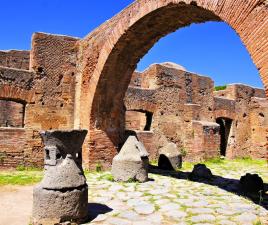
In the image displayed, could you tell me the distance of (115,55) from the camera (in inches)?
354

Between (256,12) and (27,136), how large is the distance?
288 inches

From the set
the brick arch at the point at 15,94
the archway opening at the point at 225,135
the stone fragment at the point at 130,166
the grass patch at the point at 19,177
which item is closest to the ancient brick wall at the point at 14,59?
the brick arch at the point at 15,94

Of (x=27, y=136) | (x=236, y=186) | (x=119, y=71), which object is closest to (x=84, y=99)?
(x=119, y=71)

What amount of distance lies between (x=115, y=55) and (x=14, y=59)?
25.9 ft

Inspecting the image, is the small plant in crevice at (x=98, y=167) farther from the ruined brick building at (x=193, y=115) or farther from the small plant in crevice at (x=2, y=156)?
the small plant in crevice at (x=2, y=156)

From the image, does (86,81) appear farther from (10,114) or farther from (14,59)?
(10,114)

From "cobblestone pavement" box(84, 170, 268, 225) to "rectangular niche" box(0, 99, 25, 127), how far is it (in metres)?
8.99

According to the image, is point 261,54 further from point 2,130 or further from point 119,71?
point 2,130

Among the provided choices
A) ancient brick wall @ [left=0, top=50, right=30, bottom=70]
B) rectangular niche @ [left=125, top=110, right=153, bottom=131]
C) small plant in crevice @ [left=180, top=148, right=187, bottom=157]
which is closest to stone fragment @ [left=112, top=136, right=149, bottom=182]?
rectangular niche @ [left=125, top=110, right=153, bottom=131]

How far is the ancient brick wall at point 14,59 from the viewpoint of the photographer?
47.8ft

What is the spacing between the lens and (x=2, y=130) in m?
8.84

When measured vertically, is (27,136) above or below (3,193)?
above

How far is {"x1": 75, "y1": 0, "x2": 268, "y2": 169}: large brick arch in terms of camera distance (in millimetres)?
7293

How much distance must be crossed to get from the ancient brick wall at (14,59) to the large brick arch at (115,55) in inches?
231
